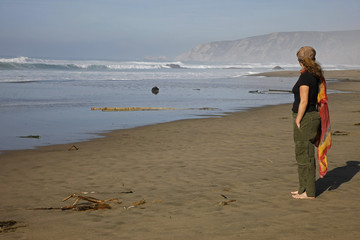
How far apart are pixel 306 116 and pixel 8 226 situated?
333 cm

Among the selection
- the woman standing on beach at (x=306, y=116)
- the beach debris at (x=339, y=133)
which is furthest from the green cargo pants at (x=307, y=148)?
the beach debris at (x=339, y=133)

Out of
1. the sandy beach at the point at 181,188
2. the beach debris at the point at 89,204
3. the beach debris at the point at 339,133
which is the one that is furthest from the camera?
the beach debris at the point at 339,133

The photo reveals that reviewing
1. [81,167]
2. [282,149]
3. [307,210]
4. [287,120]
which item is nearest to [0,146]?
[81,167]

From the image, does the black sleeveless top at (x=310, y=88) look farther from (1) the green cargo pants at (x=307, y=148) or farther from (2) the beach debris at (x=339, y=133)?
(2) the beach debris at (x=339, y=133)

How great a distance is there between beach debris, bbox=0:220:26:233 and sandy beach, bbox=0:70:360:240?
0.05m

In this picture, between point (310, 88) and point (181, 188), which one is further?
point (181, 188)

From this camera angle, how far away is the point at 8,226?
4.58 m

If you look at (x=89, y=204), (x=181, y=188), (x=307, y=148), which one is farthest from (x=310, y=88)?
(x=89, y=204)

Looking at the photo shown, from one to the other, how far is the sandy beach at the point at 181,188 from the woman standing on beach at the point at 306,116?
0.80ft

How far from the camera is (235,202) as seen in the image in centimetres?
537

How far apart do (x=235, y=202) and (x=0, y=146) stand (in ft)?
19.1

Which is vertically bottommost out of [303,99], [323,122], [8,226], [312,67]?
[8,226]

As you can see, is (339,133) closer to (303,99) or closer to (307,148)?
(307,148)

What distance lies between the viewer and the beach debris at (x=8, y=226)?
448cm
